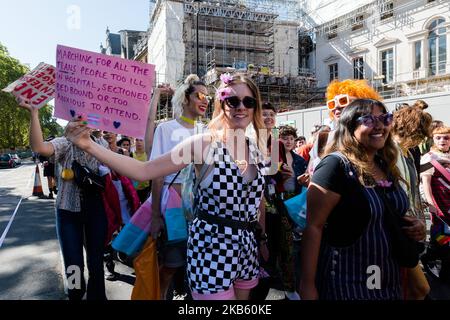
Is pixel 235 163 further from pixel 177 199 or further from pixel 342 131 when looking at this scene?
pixel 177 199

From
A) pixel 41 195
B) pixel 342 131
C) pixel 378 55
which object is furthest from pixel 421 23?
pixel 342 131

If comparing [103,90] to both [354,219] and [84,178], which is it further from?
[354,219]

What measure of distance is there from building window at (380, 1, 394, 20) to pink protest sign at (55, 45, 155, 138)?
3083 centimetres

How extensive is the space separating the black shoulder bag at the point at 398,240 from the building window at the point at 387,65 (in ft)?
95.9

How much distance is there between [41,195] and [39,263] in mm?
7798

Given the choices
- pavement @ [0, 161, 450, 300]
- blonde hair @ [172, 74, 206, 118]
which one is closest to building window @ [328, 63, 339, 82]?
pavement @ [0, 161, 450, 300]

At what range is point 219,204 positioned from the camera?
1.93 metres

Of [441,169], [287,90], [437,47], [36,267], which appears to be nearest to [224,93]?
[441,169]

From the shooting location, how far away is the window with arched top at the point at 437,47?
77.7ft

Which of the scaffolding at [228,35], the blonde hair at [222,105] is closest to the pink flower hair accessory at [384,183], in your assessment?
the blonde hair at [222,105]

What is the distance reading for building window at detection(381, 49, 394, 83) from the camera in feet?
91.2

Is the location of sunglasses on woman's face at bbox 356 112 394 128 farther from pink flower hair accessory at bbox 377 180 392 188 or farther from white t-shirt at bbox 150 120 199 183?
white t-shirt at bbox 150 120 199 183

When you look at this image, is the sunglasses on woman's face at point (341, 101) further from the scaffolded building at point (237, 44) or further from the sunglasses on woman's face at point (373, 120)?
the scaffolded building at point (237, 44)

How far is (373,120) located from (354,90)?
3.78 feet
